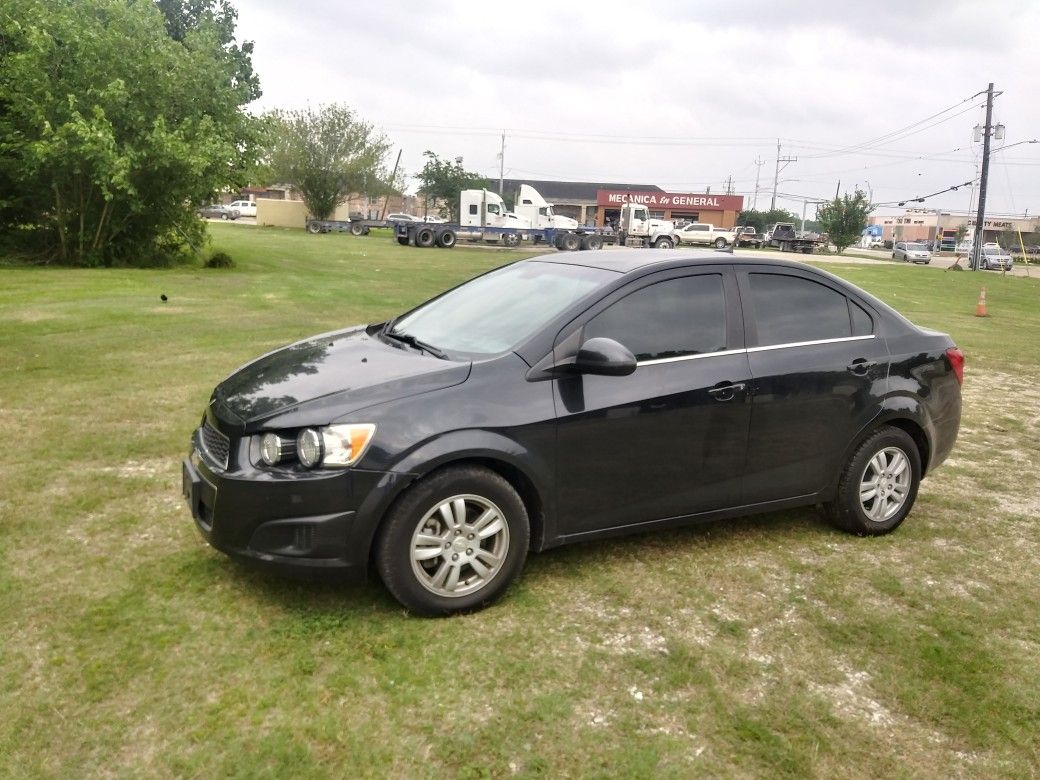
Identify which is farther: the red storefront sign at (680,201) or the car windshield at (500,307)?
the red storefront sign at (680,201)

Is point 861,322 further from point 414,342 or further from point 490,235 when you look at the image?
point 490,235

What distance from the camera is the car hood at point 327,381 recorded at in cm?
365

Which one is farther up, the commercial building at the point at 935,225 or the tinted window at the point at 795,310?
the commercial building at the point at 935,225

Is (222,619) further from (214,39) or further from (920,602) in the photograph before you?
(214,39)

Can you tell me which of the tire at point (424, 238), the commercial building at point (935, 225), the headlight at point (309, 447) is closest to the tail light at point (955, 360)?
the headlight at point (309, 447)

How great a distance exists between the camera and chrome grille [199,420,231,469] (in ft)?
12.4

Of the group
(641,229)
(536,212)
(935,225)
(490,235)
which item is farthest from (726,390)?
(935,225)

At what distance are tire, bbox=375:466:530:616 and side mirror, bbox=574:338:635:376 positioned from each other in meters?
0.64

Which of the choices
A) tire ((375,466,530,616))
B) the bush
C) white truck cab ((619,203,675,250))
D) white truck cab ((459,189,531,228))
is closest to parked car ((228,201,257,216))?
white truck cab ((459,189,531,228))

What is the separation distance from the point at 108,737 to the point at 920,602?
11.6 feet

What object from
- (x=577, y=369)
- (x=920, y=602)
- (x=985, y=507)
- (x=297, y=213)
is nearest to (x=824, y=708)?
(x=920, y=602)

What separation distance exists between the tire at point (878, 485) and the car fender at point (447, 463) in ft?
6.46

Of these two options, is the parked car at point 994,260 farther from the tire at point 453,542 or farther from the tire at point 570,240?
the tire at point 453,542

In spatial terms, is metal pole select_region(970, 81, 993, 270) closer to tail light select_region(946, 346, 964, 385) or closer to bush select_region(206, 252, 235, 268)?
bush select_region(206, 252, 235, 268)
